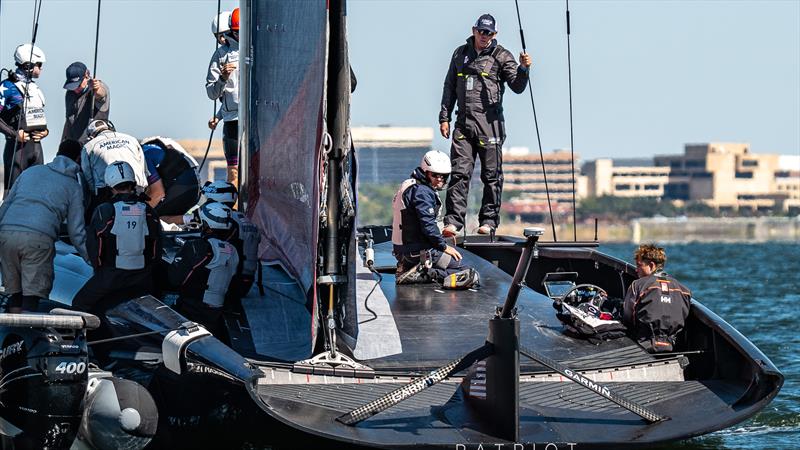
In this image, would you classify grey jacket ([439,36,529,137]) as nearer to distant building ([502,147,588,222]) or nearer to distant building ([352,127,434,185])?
distant building ([352,127,434,185])

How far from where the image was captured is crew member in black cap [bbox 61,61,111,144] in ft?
44.5

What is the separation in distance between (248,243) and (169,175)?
6.88 ft

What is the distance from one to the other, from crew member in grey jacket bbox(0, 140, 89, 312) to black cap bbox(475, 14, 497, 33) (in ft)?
12.8

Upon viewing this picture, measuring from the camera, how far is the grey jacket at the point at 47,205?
9383 millimetres

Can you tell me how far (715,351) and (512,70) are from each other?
13.2 ft

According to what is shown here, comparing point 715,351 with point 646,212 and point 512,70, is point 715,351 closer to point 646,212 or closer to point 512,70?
point 512,70

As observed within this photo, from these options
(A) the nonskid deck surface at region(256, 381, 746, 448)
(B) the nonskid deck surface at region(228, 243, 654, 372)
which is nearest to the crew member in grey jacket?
(B) the nonskid deck surface at region(228, 243, 654, 372)

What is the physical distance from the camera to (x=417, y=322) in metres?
9.38

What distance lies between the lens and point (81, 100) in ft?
45.0

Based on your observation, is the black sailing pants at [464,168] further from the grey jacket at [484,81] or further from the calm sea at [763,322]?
the calm sea at [763,322]

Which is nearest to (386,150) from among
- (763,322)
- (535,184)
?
(763,322)

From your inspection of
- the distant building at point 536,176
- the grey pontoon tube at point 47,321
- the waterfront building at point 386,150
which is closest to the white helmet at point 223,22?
the grey pontoon tube at point 47,321

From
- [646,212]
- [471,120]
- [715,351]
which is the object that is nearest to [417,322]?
[715,351]

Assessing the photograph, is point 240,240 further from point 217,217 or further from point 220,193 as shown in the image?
point 220,193
